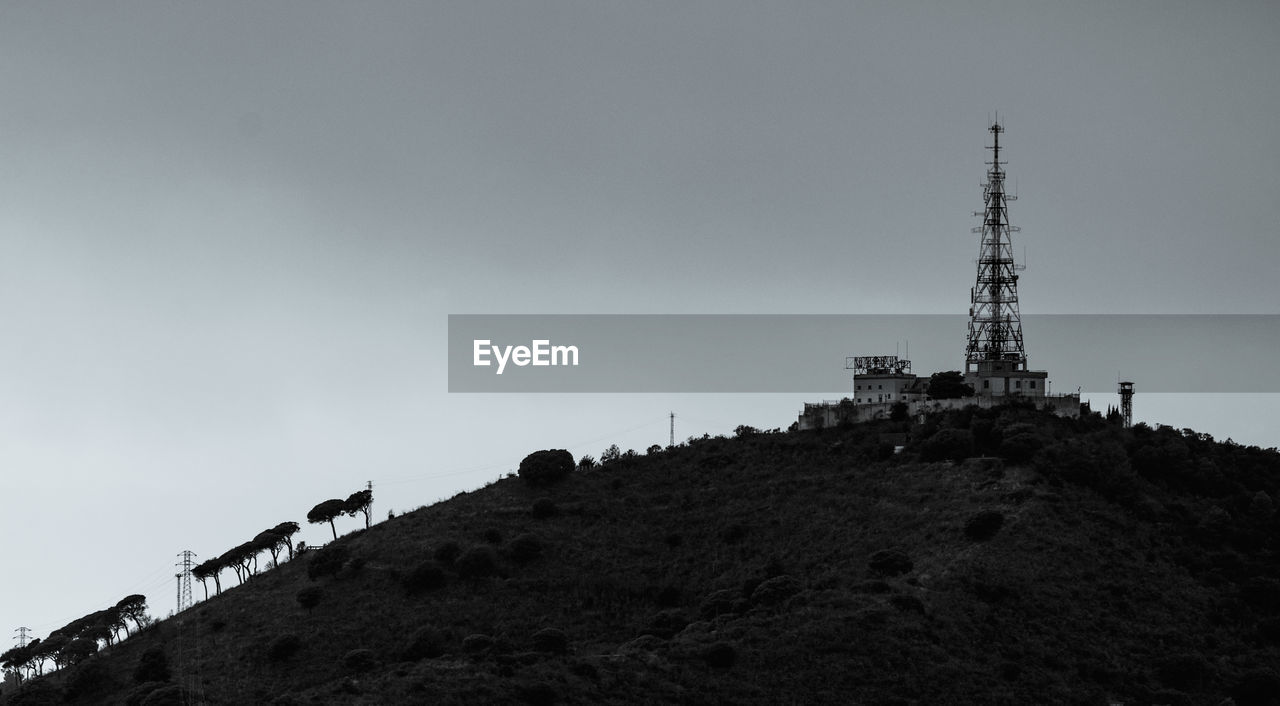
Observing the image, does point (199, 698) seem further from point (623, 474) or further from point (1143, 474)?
point (1143, 474)

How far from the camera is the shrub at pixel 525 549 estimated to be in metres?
119

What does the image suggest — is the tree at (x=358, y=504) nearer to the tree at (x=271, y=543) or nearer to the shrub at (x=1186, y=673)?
the tree at (x=271, y=543)

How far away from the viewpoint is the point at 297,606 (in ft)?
376

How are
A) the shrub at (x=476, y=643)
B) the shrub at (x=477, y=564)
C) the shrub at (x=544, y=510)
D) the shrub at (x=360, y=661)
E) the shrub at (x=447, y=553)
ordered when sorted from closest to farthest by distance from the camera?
the shrub at (x=360, y=661)
the shrub at (x=476, y=643)
the shrub at (x=477, y=564)
the shrub at (x=447, y=553)
the shrub at (x=544, y=510)

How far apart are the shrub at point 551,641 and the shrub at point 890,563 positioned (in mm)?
22295

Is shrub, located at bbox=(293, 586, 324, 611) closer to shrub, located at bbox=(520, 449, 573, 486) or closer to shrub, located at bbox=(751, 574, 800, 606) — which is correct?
shrub, located at bbox=(520, 449, 573, 486)

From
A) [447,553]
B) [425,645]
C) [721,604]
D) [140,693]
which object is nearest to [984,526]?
[721,604]

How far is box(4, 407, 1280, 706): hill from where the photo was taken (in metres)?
90.2

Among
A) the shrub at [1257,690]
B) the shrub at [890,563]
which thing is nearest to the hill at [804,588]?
the shrub at [1257,690]

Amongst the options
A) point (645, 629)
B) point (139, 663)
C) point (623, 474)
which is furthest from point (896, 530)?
point (139, 663)

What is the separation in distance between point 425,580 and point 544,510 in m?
16.1

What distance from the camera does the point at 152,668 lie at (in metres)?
107

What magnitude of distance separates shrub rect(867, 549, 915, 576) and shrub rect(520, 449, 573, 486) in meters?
38.2

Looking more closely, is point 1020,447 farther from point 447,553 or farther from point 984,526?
point 447,553
